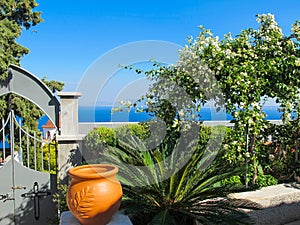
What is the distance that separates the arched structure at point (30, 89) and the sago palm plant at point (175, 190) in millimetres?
1438

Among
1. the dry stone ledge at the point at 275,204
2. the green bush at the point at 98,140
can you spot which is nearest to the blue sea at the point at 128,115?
the green bush at the point at 98,140

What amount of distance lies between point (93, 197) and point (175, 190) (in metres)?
1.26

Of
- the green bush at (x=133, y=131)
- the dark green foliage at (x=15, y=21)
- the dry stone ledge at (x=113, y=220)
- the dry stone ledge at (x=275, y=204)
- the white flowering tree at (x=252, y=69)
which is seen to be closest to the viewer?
the dry stone ledge at (x=113, y=220)

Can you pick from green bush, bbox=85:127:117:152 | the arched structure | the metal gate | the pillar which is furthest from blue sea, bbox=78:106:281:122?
the metal gate

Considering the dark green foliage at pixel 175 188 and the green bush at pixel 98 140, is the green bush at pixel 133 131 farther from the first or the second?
the dark green foliage at pixel 175 188

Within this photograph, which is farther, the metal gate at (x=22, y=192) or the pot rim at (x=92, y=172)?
the metal gate at (x=22, y=192)

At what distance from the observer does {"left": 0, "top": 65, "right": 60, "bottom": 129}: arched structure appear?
458 cm

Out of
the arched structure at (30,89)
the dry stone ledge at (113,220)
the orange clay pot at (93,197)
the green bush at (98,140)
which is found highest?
the arched structure at (30,89)

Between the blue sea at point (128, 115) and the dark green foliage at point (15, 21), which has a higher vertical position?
the dark green foliage at point (15, 21)

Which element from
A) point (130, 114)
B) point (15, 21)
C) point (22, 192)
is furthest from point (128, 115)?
point (15, 21)

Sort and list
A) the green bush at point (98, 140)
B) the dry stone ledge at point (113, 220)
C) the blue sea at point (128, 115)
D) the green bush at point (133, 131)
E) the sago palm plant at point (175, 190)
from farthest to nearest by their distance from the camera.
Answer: the green bush at point (133, 131) → the green bush at point (98, 140) → the blue sea at point (128, 115) → the sago palm plant at point (175, 190) → the dry stone ledge at point (113, 220)

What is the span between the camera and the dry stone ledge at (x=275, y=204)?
12.3 feet

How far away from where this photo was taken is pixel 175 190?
3.44 m

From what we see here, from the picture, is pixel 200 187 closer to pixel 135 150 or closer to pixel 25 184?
pixel 135 150
